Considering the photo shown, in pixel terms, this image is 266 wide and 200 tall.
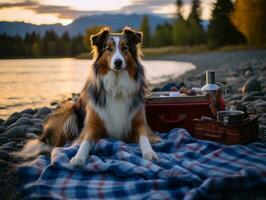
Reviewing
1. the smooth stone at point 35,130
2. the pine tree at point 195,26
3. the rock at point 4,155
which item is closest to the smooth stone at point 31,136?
the smooth stone at point 35,130

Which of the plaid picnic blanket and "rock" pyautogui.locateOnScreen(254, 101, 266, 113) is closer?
the plaid picnic blanket

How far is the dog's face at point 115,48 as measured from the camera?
4637mm

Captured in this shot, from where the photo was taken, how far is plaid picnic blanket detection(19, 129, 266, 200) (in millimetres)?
3471

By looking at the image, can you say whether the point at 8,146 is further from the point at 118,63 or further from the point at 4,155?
the point at 118,63

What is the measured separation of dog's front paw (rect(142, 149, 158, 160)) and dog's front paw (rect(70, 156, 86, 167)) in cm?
65

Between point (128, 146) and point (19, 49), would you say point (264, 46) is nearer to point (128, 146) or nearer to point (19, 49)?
point (19, 49)

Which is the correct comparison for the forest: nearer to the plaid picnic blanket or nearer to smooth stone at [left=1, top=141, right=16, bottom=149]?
smooth stone at [left=1, top=141, right=16, bottom=149]

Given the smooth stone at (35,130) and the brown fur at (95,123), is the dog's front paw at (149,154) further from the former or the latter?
the smooth stone at (35,130)

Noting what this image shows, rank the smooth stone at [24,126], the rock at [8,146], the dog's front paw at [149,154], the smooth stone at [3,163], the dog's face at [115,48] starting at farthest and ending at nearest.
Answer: the smooth stone at [24,126] → the rock at [8,146] → the dog's face at [115,48] → the smooth stone at [3,163] → the dog's front paw at [149,154]

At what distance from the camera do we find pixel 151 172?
3783 millimetres

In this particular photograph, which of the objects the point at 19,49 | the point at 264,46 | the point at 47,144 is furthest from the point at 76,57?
the point at 47,144

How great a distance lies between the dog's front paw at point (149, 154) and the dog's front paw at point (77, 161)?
0.65 meters

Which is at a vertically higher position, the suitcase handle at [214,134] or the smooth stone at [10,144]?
the suitcase handle at [214,134]

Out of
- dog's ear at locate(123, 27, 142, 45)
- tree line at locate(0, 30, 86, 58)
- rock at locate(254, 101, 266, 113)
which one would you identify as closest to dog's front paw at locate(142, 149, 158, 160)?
dog's ear at locate(123, 27, 142, 45)
